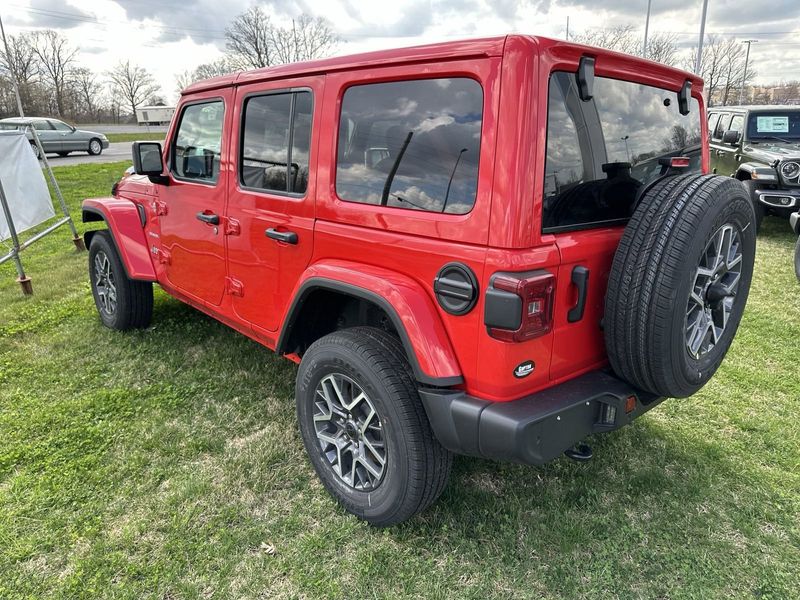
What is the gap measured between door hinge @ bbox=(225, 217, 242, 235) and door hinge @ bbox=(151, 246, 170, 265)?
3.22ft

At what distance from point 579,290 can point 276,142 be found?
164 cm

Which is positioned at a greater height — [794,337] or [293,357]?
[293,357]

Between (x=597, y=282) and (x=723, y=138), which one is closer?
(x=597, y=282)

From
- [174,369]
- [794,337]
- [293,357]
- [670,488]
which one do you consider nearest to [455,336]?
[293,357]

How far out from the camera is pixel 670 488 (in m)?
2.67

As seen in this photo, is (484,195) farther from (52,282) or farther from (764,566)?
(52,282)

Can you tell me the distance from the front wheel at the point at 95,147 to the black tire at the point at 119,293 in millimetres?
18912

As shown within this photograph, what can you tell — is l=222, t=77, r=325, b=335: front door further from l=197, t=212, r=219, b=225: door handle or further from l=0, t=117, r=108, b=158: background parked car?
l=0, t=117, r=108, b=158: background parked car

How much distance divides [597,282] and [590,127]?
0.59 m

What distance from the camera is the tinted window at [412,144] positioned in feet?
6.39

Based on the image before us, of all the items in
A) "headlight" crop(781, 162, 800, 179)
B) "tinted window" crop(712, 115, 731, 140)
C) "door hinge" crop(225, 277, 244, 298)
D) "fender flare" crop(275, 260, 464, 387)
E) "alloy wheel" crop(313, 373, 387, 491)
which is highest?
"tinted window" crop(712, 115, 731, 140)

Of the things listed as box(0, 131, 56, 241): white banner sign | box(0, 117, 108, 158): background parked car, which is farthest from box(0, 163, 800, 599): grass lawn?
box(0, 117, 108, 158): background parked car

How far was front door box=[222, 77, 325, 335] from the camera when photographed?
2553mm

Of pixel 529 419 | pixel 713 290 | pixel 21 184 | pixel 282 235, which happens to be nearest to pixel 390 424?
pixel 529 419
